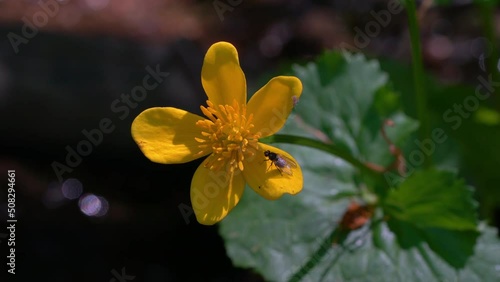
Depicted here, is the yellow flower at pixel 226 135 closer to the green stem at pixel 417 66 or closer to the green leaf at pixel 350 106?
the green stem at pixel 417 66

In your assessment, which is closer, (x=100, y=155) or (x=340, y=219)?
(x=340, y=219)

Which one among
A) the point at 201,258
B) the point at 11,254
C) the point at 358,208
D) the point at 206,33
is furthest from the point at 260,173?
the point at 206,33

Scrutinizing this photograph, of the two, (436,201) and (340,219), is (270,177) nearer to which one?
(340,219)

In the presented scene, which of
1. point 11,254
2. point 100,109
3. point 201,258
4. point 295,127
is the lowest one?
point 201,258

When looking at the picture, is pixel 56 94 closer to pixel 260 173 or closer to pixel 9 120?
pixel 9 120

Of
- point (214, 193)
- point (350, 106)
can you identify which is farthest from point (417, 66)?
point (214, 193)

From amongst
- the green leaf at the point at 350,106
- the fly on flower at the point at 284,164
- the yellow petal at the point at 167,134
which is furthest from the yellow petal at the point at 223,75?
the green leaf at the point at 350,106

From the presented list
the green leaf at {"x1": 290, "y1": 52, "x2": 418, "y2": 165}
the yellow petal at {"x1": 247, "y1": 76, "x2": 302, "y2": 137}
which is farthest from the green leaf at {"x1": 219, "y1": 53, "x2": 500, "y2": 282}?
the yellow petal at {"x1": 247, "y1": 76, "x2": 302, "y2": 137}
